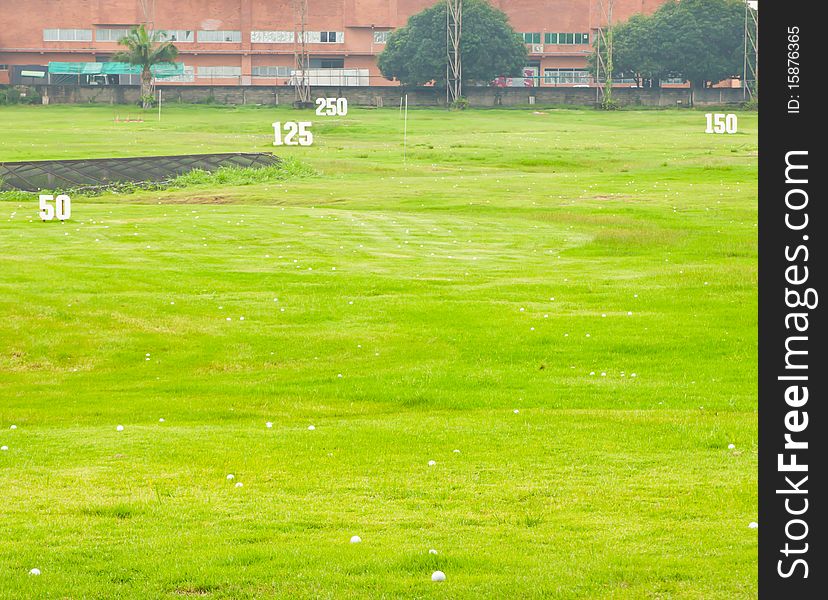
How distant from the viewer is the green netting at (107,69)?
415 feet

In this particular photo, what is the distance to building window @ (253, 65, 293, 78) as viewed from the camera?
13412cm

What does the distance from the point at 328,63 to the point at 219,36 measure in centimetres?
1219

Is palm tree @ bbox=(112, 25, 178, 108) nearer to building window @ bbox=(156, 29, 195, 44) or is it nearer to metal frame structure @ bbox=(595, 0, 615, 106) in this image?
building window @ bbox=(156, 29, 195, 44)

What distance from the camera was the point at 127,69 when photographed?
Result: 411 ft

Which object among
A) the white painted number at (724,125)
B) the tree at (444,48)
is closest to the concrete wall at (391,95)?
the tree at (444,48)

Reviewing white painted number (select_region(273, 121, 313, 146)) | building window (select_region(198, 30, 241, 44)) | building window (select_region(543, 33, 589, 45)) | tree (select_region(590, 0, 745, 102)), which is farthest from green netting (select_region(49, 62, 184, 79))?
white painted number (select_region(273, 121, 313, 146))

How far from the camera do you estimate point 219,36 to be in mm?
133625

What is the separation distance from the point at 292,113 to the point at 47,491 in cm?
10027

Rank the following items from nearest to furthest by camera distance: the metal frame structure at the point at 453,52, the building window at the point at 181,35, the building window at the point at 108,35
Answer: the metal frame structure at the point at 453,52 → the building window at the point at 108,35 → the building window at the point at 181,35

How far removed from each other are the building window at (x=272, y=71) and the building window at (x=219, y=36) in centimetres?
382
